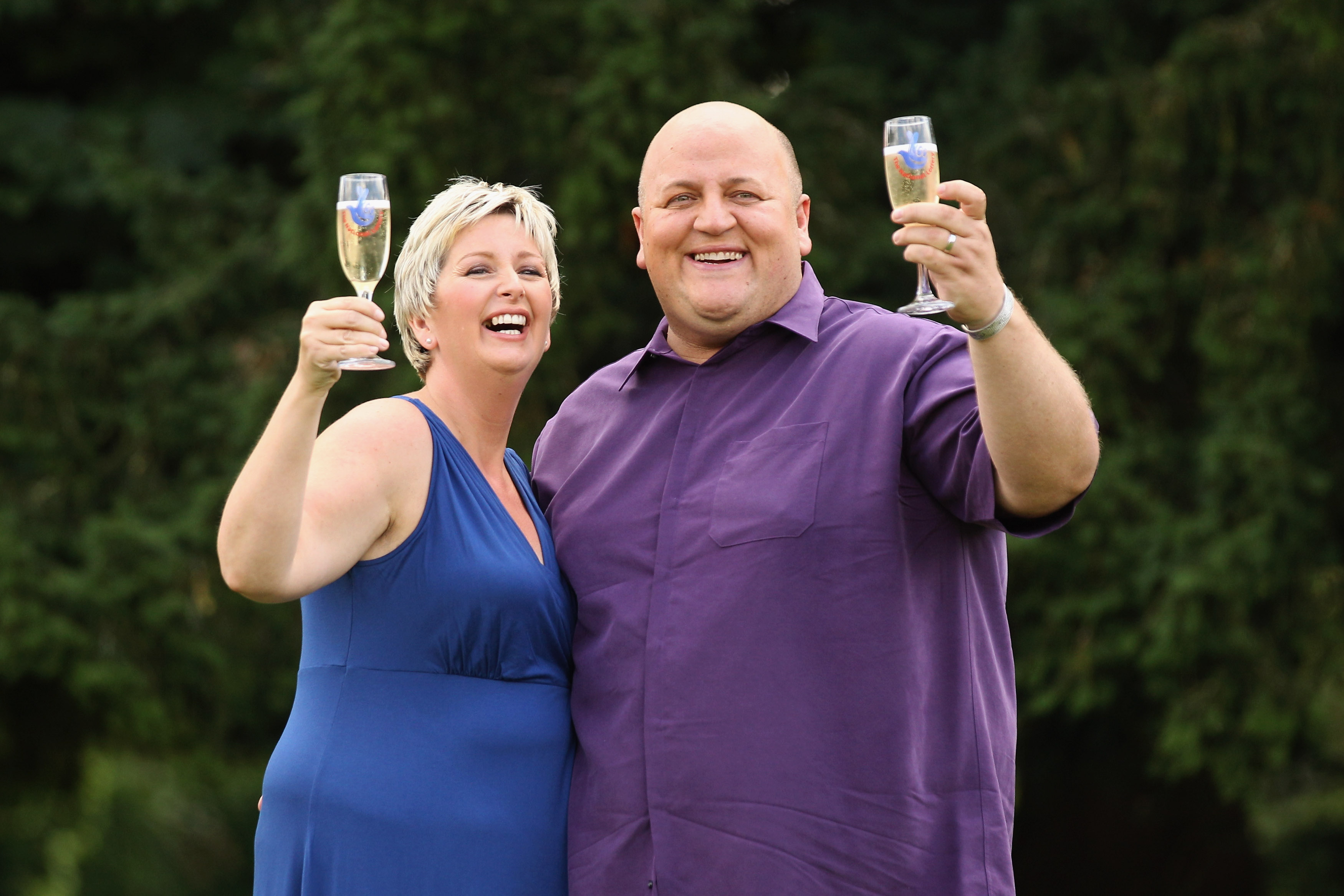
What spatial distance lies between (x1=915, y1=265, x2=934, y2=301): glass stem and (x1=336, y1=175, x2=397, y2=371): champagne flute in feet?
3.47

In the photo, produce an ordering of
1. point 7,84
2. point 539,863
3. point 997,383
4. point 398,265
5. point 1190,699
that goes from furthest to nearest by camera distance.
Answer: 1. point 7,84
2. point 1190,699
3. point 398,265
4. point 539,863
5. point 997,383

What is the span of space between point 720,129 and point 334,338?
122 centimetres

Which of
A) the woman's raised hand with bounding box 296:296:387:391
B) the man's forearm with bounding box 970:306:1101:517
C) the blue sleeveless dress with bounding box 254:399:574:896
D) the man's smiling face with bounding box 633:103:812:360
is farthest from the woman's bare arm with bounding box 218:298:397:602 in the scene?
the man's forearm with bounding box 970:306:1101:517

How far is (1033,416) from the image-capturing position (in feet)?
8.38

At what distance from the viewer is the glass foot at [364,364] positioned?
2.57 m

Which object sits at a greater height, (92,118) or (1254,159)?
(92,118)

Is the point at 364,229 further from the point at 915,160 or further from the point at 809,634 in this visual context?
the point at 809,634

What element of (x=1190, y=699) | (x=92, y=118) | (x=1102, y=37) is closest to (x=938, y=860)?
(x=1190, y=699)

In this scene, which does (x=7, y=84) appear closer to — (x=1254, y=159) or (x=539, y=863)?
(x=1254, y=159)

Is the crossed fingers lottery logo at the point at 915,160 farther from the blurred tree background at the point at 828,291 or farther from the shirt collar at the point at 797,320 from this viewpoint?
the blurred tree background at the point at 828,291

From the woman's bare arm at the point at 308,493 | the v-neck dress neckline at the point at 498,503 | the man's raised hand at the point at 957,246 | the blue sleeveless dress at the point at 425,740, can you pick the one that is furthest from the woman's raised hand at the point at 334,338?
the man's raised hand at the point at 957,246

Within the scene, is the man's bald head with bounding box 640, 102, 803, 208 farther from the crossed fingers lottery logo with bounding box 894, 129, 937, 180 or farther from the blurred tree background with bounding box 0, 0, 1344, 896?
the blurred tree background with bounding box 0, 0, 1344, 896

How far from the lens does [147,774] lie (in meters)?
9.00

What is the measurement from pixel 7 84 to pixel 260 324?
322 centimetres
